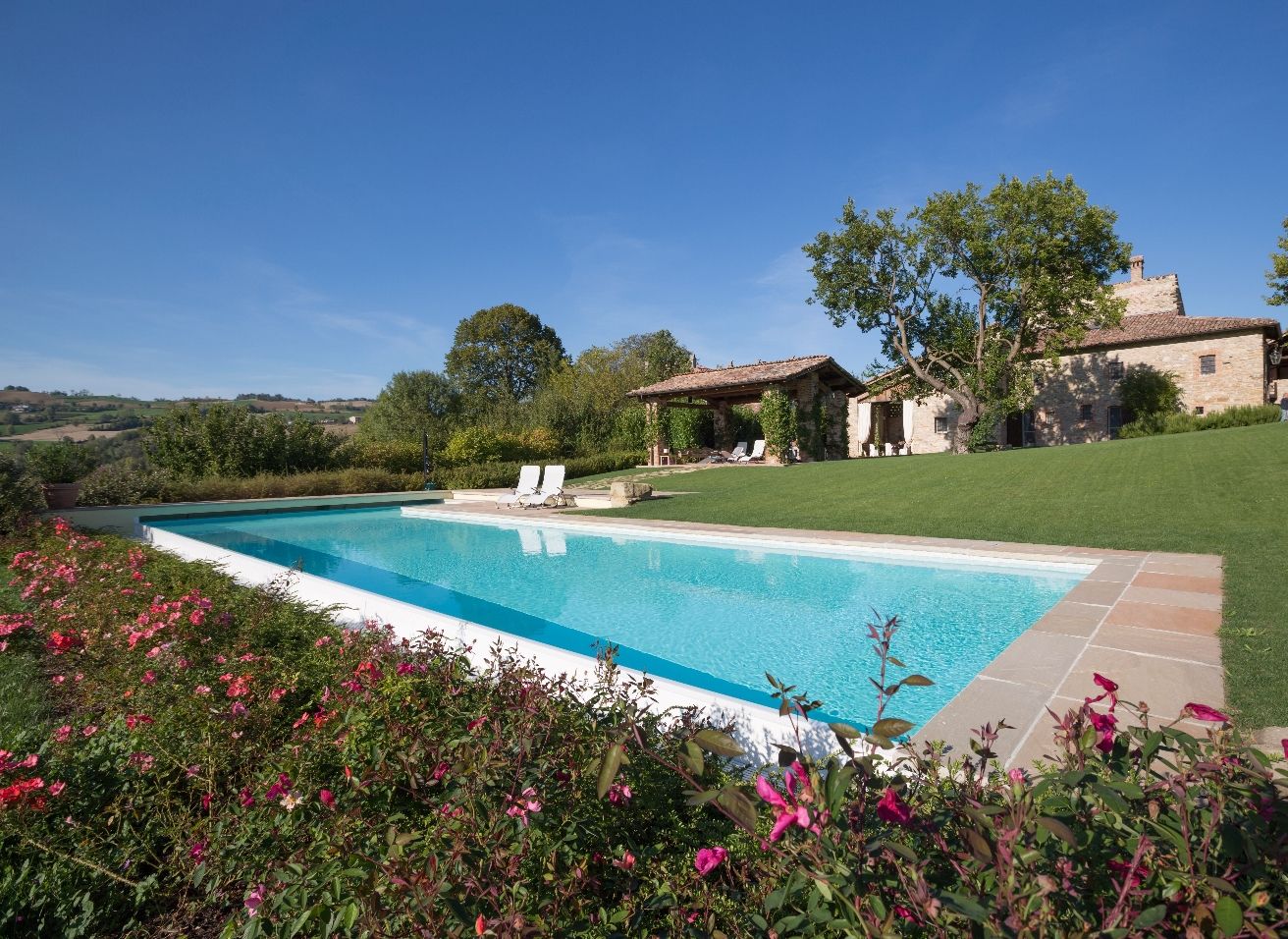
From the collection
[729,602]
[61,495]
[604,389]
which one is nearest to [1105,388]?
[604,389]

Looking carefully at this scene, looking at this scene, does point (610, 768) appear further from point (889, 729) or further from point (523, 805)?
point (523, 805)

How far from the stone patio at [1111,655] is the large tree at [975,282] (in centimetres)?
1795

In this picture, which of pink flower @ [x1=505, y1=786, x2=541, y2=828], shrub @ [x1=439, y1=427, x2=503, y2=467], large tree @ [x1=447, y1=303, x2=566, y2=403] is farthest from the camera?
large tree @ [x1=447, y1=303, x2=566, y2=403]

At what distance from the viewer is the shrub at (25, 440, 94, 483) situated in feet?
42.2

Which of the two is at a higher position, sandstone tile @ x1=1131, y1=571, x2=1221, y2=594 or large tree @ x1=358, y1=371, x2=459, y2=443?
large tree @ x1=358, y1=371, x2=459, y2=443

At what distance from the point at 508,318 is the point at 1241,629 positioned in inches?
1752

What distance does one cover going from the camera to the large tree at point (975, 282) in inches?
867

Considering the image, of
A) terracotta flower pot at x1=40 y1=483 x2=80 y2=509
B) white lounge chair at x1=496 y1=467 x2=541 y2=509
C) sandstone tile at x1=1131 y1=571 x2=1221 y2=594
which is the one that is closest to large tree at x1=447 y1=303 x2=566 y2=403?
white lounge chair at x1=496 y1=467 x2=541 y2=509

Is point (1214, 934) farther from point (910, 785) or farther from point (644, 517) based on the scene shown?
point (644, 517)

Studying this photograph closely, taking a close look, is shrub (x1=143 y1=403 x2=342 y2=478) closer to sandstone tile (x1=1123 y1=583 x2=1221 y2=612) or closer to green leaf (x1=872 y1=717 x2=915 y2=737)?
sandstone tile (x1=1123 y1=583 x2=1221 y2=612)

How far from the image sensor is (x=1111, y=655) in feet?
12.2

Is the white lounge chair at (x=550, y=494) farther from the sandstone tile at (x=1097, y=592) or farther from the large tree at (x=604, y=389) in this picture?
the sandstone tile at (x=1097, y=592)

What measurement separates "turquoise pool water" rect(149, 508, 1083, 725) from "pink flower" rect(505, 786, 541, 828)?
314 cm

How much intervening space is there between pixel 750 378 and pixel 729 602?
16.1 metres
